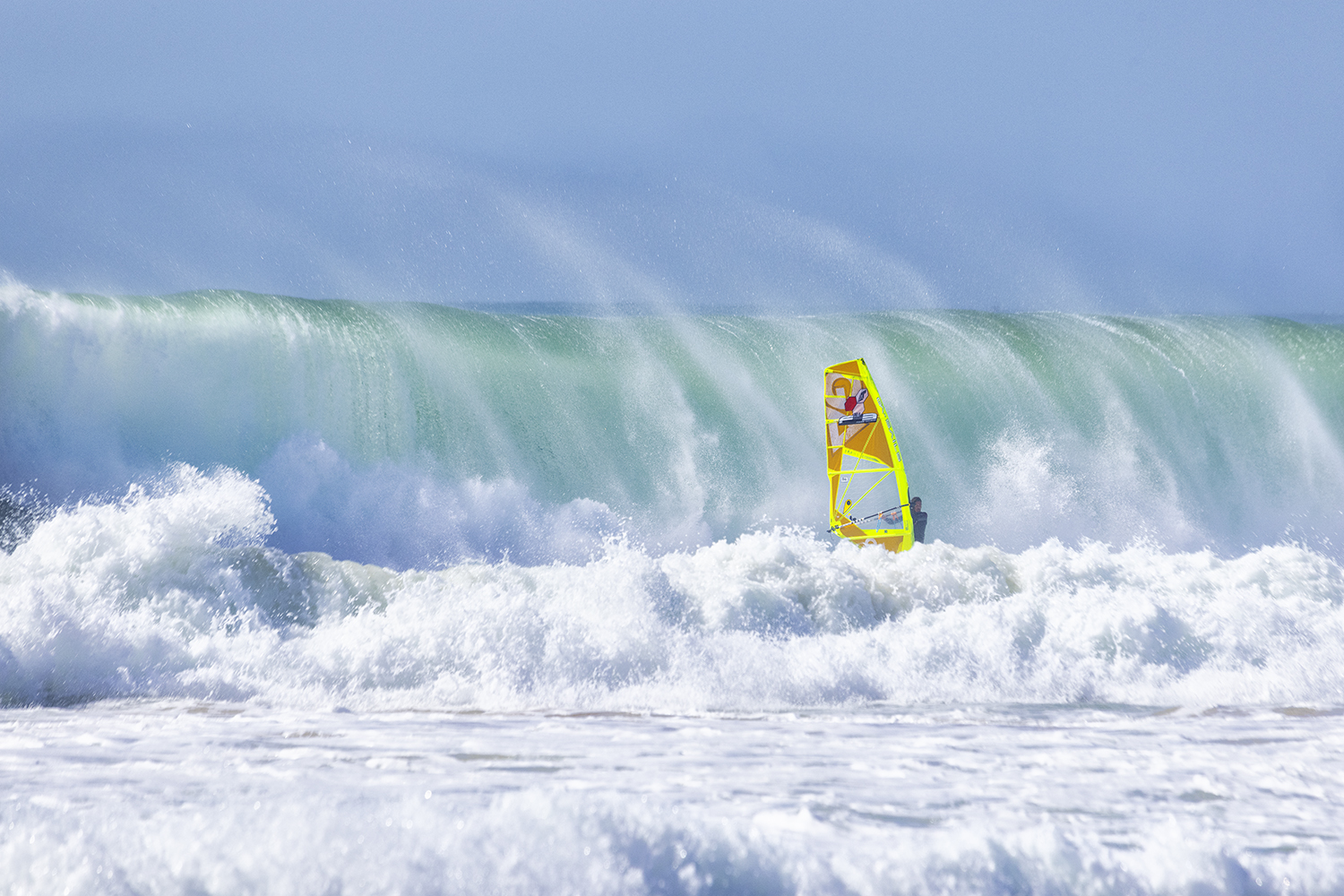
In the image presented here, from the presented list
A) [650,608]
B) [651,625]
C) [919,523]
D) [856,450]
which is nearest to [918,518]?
[919,523]

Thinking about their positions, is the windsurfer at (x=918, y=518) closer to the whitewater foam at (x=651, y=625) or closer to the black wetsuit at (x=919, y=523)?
the black wetsuit at (x=919, y=523)

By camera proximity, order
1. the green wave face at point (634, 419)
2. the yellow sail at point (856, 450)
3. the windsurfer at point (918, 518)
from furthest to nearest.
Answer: the green wave face at point (634, 419)
the yellow sail at point (856, 450)
the windsurfer at point (918, 518)

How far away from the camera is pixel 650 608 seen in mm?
6293

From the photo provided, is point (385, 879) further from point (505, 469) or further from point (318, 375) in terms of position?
point (318, 375)

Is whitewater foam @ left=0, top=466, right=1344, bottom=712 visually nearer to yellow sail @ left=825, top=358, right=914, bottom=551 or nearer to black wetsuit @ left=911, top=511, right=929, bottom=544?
black wetsuit @ left=911, top=511, right=929, bottom=544

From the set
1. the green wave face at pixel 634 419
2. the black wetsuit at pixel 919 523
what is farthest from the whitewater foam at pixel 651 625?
the green wave face at pixel 634 419

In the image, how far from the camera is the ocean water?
2611mm

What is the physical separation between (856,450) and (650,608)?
4062 mm

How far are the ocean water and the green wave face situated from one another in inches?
1.9

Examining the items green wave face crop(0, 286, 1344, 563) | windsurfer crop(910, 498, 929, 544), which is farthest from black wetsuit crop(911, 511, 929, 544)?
green wave face crop(0, 286, 1344, 563)

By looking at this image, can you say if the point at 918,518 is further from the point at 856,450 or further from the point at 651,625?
the point at 651,625

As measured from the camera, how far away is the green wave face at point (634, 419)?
34.9 ft

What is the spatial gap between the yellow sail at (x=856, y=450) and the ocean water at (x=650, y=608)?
62cm

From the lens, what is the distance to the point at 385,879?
2.29m
